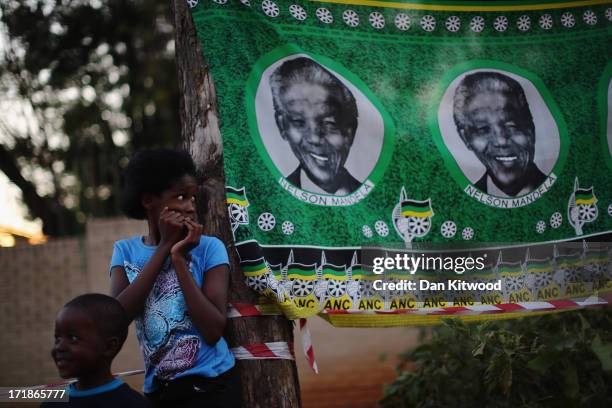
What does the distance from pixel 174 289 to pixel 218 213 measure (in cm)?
57

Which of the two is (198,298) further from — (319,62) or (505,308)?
(505,308)

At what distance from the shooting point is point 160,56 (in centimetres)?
988

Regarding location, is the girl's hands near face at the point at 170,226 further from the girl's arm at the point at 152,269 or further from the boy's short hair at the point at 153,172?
the boy's short hair at the point at 153,172

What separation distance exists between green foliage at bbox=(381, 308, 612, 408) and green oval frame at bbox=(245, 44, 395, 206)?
0.81 metres

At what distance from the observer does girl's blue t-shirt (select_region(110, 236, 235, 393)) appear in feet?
8.66

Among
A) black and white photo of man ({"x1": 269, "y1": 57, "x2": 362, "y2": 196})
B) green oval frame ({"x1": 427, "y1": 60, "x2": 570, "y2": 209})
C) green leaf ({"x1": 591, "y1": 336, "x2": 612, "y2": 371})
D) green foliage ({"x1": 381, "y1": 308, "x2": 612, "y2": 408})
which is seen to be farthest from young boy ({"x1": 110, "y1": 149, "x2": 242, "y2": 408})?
green leaf ({"x1": 591, "y1": 336, "x2": 612, "y2": 371})

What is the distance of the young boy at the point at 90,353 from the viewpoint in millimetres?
2422

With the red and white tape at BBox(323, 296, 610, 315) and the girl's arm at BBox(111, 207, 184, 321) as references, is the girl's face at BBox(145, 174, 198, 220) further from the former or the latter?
the red and white tape at BBox(323, 296, 610, 315)

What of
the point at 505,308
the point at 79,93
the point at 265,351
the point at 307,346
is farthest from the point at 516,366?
the point at 79,93

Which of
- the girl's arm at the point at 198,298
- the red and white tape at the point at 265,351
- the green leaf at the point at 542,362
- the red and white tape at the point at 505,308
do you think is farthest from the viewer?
the green leaf at the point at 542,362

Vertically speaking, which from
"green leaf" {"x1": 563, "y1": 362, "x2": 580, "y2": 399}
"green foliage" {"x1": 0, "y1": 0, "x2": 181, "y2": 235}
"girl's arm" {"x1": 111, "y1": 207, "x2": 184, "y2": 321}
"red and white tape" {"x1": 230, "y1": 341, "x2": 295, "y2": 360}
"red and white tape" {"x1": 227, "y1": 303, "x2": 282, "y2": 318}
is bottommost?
"green leaf" {"x1": 563, "y1": 362, "x2": 580, "y2": 399}

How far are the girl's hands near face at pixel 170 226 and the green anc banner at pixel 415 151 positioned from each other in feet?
1.52

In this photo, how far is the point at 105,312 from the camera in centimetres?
250

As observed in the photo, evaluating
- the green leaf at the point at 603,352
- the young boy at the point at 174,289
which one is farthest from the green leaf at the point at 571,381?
the young boy at the point at 174,289
